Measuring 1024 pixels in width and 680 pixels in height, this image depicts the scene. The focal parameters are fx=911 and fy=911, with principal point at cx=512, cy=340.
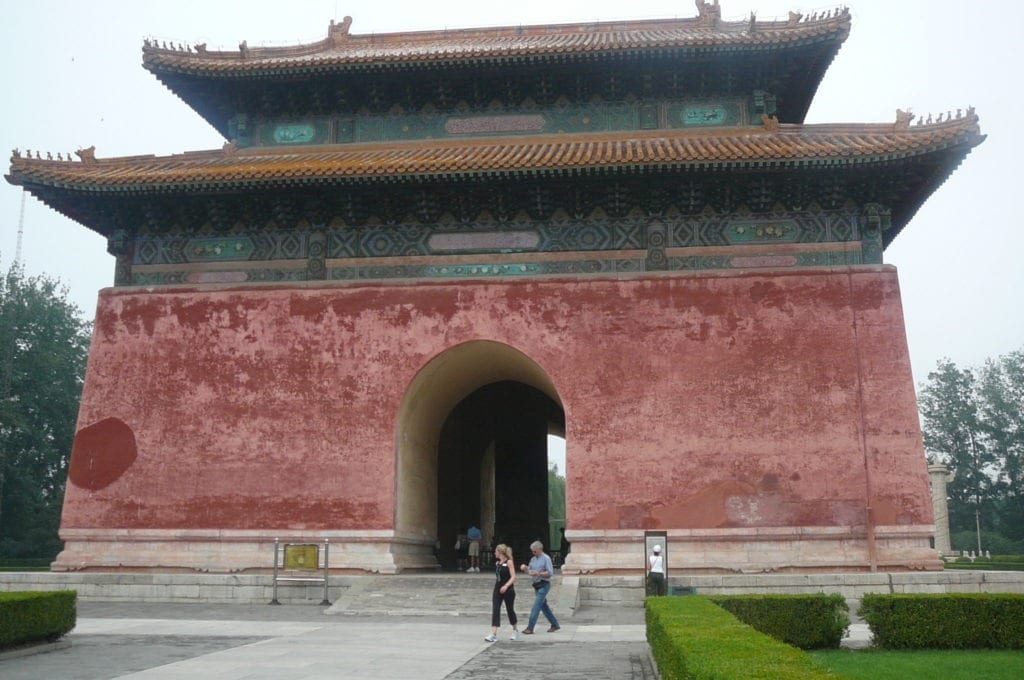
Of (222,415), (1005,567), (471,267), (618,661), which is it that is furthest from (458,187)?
(1005,567)

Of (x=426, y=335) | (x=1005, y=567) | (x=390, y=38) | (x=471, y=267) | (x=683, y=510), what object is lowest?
(x=1005, y=567)

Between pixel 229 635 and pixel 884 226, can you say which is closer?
pixel 229 635

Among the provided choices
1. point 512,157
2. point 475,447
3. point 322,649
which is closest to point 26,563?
point 475,447

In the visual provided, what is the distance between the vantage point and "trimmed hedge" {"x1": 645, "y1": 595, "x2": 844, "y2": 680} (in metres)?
4.70

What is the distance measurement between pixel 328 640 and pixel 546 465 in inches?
558

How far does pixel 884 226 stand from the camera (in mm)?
15391

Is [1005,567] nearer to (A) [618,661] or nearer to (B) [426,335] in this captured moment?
(B) [426,335]

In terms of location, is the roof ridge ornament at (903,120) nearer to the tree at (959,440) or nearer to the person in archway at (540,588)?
the person in archway at (540,588)

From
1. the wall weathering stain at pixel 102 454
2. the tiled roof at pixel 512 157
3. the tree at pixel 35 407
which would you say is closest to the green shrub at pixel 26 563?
the tree at pixel 35 407

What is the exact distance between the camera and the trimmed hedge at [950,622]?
9188 millimetres

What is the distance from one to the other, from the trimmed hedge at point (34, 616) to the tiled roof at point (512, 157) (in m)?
8.00

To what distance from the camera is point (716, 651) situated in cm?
557

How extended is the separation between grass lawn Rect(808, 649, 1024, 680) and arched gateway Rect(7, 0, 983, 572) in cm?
503

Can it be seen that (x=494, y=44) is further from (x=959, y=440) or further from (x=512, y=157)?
(x=959, y=440)
